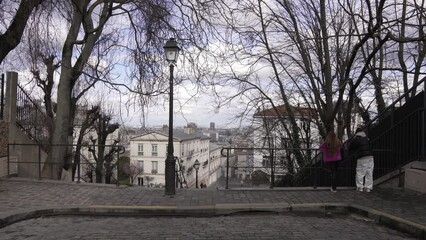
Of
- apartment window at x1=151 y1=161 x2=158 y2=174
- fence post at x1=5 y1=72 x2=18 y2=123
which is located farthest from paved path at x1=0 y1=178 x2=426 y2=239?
apartment window at x1=151 y1=161 x2=158 y2=174

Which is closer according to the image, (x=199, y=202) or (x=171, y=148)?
(x=199, y=202)

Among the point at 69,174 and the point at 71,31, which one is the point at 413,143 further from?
the point at 69,174

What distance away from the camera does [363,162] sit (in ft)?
38.0

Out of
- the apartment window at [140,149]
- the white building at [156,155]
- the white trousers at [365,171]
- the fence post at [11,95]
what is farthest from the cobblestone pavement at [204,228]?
the apartment window at [140,149]

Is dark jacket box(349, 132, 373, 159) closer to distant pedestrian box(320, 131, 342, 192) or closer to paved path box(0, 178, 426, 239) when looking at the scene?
distant pedestrian box(320, 131, 342, 192)

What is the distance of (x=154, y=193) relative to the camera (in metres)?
12.0

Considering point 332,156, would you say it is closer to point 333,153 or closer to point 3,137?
point 333,153

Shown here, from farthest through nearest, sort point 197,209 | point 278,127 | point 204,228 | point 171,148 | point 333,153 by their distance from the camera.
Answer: point 278,127
point 333,153
point 171,148
point 197,209
point 204,228

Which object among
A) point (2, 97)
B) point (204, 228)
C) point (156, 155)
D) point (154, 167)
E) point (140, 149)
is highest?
point (2, 97)

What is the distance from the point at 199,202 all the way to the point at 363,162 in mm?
4277

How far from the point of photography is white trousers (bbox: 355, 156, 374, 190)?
11557 mm

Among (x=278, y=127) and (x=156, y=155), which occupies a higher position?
(x=278, y=127)

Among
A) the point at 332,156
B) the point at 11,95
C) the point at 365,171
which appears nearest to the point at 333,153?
the point at 332,156

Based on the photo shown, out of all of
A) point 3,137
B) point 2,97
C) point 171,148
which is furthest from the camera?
point 2,97
